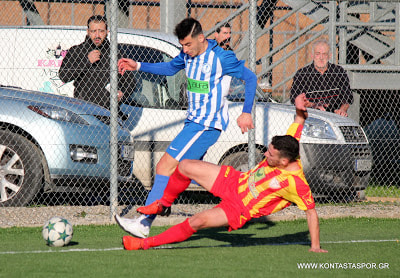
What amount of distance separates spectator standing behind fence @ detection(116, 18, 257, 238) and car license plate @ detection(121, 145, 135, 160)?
7.60ft

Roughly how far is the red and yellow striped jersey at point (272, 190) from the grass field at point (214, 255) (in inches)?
17.9

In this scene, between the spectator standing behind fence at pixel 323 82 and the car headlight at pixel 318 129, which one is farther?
the spectator standing behind fence at pixel 323 82

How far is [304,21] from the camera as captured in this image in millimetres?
20719

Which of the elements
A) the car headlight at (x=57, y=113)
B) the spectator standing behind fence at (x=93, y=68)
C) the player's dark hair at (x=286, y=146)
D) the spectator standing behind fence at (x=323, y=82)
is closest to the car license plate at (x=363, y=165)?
the spectator standing behind fence at (x=323, y=82)

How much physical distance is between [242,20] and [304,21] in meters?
2.50

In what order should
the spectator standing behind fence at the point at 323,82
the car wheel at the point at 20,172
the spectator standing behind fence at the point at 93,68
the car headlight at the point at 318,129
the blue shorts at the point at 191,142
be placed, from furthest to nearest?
1. the spectator standing behind fence at the point at 323,82
2. the car headlight at the point at 318,129
3. the spectator standing behind fence at the point at 93,68
4. the car wheel at the point at 20,172
5. the blue shorts at the point at 191,142

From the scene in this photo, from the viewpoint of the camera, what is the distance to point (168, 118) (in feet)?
33.0

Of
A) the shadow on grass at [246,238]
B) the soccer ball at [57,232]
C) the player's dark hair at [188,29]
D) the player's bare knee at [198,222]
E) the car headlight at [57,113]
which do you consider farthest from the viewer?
the car headlight at [57,113]

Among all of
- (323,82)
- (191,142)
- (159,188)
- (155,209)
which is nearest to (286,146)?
(191,142)

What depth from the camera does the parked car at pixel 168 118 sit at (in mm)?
10039

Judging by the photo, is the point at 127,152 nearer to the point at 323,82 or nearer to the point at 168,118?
the point at 168,118

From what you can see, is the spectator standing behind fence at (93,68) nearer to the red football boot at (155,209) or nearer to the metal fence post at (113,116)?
the metal fence post at (113,116)

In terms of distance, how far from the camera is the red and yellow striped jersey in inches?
253

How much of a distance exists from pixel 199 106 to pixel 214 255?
4.80 ft
